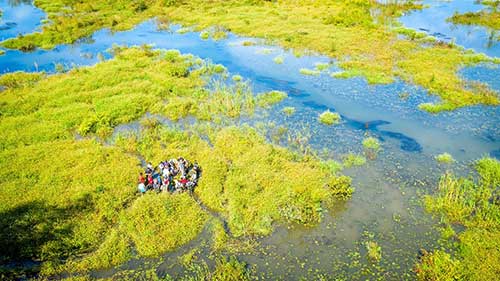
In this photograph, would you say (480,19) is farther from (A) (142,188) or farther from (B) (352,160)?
(A) (142,188)

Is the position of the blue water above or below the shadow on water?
above

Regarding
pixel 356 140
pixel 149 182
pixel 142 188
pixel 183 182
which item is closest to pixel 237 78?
pixel 356 140

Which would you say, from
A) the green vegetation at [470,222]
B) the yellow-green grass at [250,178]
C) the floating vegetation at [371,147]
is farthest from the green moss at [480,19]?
the yellow-green grass at [250,178]

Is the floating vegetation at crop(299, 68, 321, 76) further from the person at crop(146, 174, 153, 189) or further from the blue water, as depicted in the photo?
the person at crop(146, 174, 153, 189)

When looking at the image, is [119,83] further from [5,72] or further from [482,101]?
[482,101]

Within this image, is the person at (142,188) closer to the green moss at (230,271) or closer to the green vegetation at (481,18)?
the green moss at (230,271)

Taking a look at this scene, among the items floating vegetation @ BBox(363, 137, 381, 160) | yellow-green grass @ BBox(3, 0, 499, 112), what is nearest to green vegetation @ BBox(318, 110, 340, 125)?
floating vegetation @ BBox(363, 137, 381, 160)

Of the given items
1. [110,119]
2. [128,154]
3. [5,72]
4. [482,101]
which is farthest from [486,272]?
[5,72]
